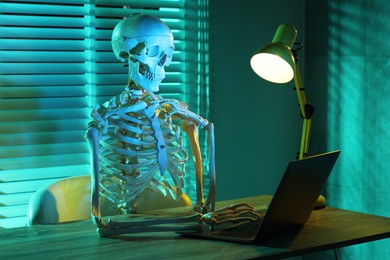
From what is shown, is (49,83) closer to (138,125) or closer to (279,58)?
(138,125)

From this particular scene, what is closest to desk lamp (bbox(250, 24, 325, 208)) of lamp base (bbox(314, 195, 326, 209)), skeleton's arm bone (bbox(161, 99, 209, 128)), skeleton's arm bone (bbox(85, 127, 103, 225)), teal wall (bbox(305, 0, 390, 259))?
lamp base (bbox(314, 195, 326, 209))

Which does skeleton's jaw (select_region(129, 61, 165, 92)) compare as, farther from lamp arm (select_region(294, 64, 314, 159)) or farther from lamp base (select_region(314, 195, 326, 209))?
lamp base (select_region(314, 195, 326, 209))

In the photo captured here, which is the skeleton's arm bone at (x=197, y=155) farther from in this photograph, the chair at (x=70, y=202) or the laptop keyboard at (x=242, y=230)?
the laptop keyboard at (x=242, y=230)

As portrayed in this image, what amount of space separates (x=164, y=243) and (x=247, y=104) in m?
1.76

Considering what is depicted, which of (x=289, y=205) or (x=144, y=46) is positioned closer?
(x=289, y=205)

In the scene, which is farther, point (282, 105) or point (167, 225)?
point (282, 105)

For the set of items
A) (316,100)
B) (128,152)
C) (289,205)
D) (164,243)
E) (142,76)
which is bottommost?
(164,243)

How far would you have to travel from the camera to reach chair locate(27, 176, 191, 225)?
2.70 meters

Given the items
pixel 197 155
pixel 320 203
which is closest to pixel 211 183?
pixel 197 155

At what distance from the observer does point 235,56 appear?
3.83 m

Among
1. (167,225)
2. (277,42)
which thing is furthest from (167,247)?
(277,42)

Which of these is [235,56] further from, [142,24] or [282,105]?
[142,24]

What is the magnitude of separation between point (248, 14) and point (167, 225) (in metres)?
1.74

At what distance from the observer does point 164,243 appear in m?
2.24
